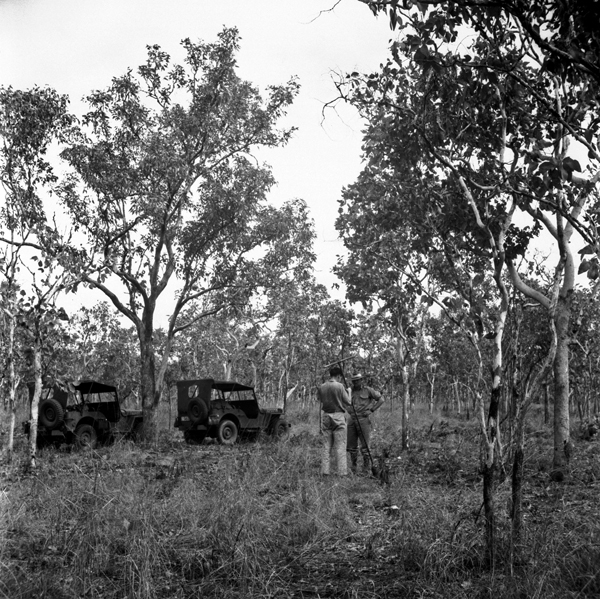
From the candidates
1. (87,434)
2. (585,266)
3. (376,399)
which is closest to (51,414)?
(87,434)

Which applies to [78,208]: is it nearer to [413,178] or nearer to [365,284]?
[365,284]

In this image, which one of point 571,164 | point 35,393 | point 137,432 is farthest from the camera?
point 137,432

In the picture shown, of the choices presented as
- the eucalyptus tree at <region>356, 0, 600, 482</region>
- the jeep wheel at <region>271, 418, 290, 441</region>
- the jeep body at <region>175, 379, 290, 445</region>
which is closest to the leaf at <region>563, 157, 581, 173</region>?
the eucalyptus tree at <region>356, 0, 600, 482</region>

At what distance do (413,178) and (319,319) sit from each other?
23.0 meters

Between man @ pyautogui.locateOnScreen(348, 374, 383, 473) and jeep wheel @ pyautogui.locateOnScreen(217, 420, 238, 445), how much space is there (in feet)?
21.0

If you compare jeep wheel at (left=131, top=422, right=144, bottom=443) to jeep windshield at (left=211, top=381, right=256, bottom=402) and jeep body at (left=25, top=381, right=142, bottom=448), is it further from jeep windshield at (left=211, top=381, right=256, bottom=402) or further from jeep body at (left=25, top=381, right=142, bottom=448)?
jeep windshield at (left=211, top=381, right=256, bottom=402)

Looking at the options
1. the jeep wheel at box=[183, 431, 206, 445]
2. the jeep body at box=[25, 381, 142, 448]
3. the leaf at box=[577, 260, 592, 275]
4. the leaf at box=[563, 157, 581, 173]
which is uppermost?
the leaf at box=[563, 157, 581, 173]

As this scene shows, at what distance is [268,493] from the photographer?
7.20m

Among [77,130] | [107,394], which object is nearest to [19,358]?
[107,394]

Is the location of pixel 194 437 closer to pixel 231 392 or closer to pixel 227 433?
pixel 227 433

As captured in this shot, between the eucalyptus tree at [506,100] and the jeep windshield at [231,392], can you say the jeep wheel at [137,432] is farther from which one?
the eucalyptus tree at [506,100]

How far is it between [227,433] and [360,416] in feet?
23.4

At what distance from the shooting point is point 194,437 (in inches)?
668

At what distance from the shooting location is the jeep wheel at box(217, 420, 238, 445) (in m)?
16.2
